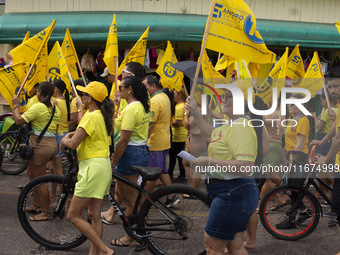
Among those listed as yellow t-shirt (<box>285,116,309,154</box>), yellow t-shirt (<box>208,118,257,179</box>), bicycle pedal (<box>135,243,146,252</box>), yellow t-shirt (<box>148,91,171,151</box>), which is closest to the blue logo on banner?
yellow t-shirt (<box>208,118,257,179</box>)

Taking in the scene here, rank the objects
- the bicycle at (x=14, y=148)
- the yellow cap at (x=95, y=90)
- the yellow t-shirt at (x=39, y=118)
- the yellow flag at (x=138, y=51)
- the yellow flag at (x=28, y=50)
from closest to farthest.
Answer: the yellow cap at (x=95, y=90)
the yellow t-shirt at (x=39, y=118)
the yellow flag at (x=28, y=50)
the yellow flag at (x=138, y=51)
the bicycle at (x=14, y=148)

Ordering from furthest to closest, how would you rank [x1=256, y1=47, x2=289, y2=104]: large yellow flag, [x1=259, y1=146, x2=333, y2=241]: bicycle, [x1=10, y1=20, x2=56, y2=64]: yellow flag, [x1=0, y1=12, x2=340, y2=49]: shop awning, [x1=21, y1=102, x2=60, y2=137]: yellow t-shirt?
[x1=0, y1=12, x2=340, y2=49]: shop awning < [x1=256, y1=47, x2=289, y2=104]: large yellow flag < [x1=10, y1=20, x2=56, y2=64]: yellow flag < [x1=21, y1=102, x2=60, y2=137]: yellow t-shirt < [x1=259, y1=146, x2=333, y2=241]: bicycle

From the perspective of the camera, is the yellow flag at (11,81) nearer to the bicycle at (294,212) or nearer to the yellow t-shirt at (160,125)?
the yellow t-shirt at (160,125)

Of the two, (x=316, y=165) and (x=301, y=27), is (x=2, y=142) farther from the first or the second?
(x=301, y=27)

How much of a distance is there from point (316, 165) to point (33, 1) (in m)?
9.79

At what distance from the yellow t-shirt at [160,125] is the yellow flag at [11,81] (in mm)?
2118

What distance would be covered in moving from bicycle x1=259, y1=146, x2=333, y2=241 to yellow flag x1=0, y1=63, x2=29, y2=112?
4.05 m

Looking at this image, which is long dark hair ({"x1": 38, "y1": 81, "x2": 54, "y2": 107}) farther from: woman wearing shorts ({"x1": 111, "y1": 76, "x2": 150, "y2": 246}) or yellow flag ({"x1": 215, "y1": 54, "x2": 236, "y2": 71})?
yellow flag ({"x1": 215, "y1": 54, "x2": 236, "y2": 71})

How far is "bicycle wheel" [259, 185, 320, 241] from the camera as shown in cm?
479

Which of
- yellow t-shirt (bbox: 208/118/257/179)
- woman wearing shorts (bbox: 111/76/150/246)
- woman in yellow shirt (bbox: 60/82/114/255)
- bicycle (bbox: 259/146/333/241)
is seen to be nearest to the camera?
yellow t-shirt (bbox: 208/118/257/179)

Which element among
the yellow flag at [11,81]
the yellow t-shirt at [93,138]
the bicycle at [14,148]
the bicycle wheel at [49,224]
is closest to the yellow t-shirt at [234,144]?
the yellow t-shirt at [93,138]

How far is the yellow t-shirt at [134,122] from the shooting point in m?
4.29

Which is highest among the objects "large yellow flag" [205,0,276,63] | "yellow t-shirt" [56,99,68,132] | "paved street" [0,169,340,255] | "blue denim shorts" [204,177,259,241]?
"large yellow flag" [205,0,276,63]

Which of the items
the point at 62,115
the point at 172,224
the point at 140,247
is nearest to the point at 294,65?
the point at 62,115
